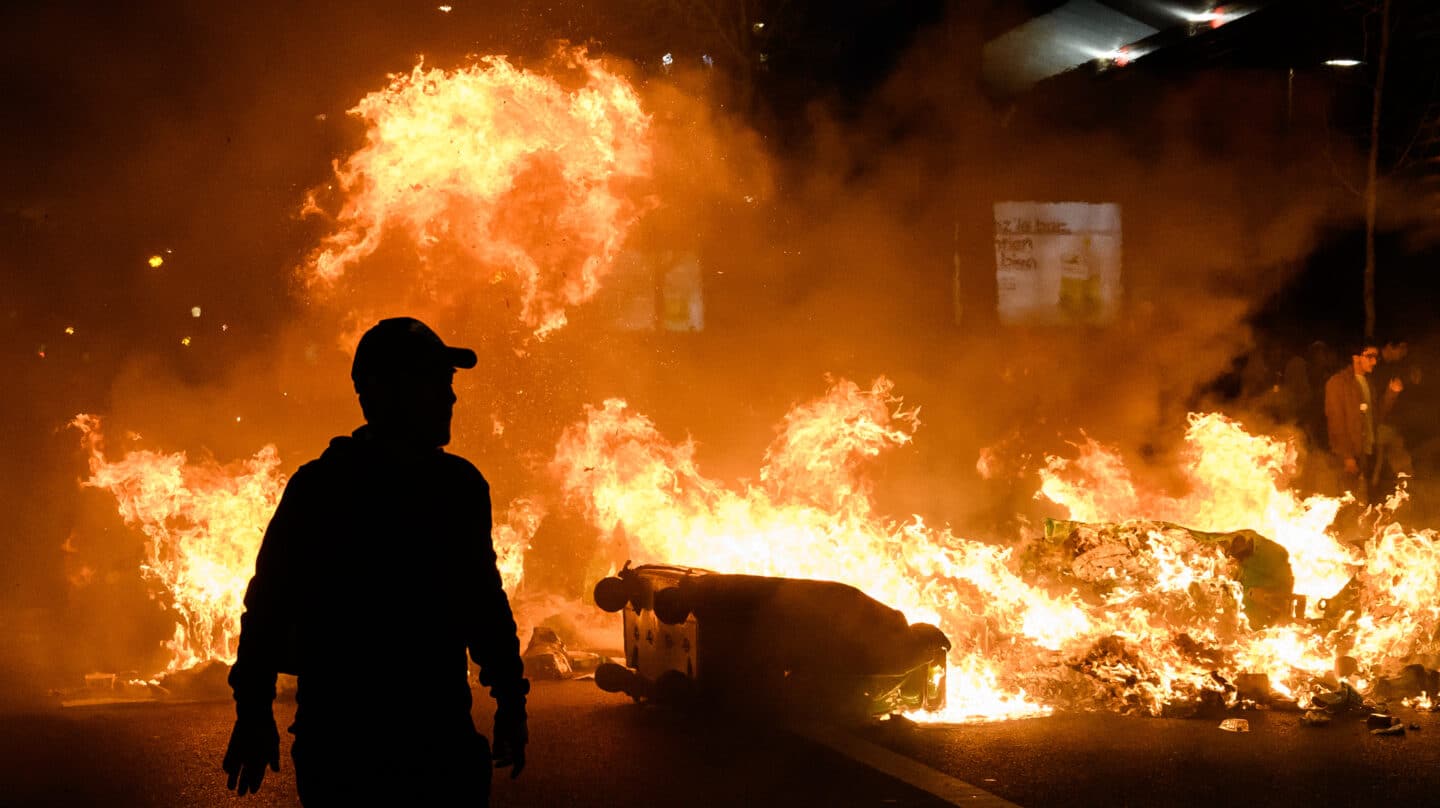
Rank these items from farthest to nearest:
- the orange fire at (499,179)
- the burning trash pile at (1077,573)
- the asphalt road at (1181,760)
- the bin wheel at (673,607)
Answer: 1. the orange fire at (499,179)
2. the burning trash pile at (1077,573)
3. the bin wheel at (673,607)
4. the asphalt road at (1181,760)

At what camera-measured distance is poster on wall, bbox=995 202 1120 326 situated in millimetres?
22000

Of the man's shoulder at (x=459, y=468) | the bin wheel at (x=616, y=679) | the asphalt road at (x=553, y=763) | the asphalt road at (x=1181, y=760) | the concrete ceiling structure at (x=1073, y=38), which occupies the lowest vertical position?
the asphalt road at (x=1181, y=760)

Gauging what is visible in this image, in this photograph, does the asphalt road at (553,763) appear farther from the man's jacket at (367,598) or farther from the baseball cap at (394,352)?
the baseball cap at (394,352)

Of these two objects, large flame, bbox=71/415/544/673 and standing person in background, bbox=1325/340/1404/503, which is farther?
standing person in background, bbox=1325/340/1404/503

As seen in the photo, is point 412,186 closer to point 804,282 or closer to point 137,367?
point 137,367

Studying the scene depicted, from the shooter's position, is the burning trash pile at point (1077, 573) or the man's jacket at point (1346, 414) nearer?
the burning trash pile at point (1077, 573)

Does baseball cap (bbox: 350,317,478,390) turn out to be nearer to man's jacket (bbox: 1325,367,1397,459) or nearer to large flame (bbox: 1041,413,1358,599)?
large flame (bbox: 1041,413,1358,599)

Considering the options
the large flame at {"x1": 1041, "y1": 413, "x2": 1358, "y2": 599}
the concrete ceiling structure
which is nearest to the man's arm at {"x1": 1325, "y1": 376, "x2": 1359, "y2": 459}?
the large flame at {"x1": 1041, "y1": 413, "x2": 1358, "y2": 599}

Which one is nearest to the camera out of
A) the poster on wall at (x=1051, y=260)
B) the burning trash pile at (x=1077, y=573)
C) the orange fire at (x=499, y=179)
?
the burning trash pile at (x=1077, y=573)

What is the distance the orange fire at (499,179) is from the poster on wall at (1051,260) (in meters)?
8.03

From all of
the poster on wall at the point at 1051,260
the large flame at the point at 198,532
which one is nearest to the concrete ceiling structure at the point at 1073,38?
the poster on wall at the point at 1051,260

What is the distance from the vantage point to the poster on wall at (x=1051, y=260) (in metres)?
22.0

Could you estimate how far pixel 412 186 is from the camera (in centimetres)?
1379

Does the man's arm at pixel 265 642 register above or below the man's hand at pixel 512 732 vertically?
above
